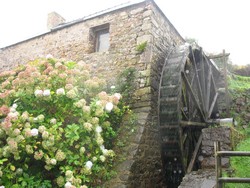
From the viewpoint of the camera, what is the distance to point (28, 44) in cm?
902

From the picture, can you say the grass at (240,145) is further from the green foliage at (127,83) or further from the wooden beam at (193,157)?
the green foliage at (127,83)

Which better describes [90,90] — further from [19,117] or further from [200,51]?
[200,51]

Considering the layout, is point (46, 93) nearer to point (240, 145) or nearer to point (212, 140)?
point (212, 140)

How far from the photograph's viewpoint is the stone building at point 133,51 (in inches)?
216

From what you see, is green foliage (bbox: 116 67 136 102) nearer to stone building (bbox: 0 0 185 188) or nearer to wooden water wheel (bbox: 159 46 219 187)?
stone building (bbox: 0 0 185 188)

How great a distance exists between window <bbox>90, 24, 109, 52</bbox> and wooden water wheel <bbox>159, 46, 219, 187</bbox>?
1858 mm

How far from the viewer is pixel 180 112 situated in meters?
5.73

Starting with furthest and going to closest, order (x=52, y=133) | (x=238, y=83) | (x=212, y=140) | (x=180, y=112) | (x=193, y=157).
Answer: (x=238, y=83)
(x=193, y=157)
(x=212, y=140)
(x=180, y=112)
(x=52, y=133)

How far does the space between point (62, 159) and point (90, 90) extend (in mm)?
1739

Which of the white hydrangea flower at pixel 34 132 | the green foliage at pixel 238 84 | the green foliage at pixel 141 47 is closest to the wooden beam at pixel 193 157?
the green foliage at pixel 141 47

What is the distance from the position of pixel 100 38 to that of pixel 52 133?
157 inches

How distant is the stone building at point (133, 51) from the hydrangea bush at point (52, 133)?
63cm

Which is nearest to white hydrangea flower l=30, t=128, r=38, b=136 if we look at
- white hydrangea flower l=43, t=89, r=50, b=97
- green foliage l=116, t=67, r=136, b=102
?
white hydrangea flower l=43, t=89, r=50, b=97

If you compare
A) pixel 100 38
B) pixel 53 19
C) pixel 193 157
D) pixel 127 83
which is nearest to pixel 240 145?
pixel 193 157
